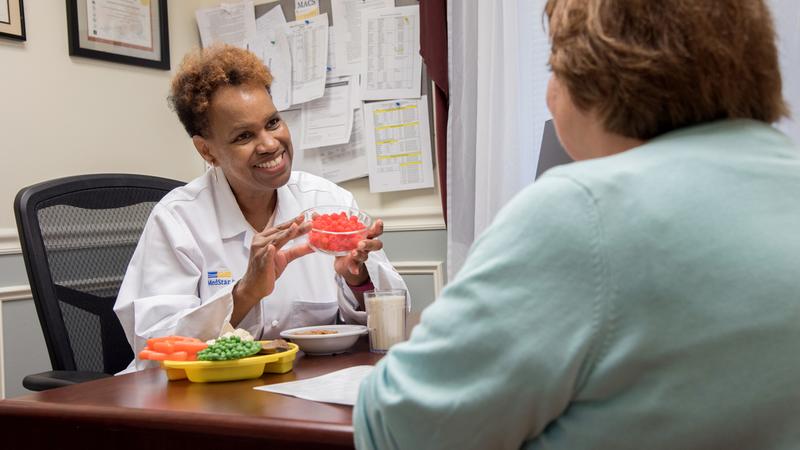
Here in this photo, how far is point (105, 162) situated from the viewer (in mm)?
2980

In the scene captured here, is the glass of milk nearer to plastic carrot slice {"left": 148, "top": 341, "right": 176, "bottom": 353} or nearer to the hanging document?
plastic carrot slice {"left": 148, "top": 341, "right": 176, "bottom": 353}

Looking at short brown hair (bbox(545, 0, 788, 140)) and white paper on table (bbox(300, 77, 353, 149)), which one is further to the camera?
white paper on table (bbox(300, 77, 353, 149))

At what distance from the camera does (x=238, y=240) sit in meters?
1.93

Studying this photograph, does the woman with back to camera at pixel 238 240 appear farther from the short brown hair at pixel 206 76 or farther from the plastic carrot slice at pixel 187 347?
the plastic carrot slice at pixel 187 347

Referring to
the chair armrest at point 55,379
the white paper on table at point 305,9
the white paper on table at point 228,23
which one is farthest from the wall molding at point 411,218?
the chair armrest at point 55,379

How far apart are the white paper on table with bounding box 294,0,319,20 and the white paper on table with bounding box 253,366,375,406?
2083 mm

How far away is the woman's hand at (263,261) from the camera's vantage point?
62.5 inches

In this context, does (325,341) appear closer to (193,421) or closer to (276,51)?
(193,421)

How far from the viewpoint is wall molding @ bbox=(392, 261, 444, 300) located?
9.38ft

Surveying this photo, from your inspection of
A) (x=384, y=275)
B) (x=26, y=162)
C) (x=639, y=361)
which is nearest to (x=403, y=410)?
(x=639, y=361)

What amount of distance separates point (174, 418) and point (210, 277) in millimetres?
826

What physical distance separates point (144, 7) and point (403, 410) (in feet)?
9.41

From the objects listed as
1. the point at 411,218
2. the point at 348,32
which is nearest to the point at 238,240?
the point at 411,218

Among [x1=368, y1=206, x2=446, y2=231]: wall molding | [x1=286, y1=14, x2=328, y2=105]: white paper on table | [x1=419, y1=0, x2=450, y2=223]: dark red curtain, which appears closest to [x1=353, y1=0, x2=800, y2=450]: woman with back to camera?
[x1=419, y1=0, x2=450, y2=223]: dark red curtain
